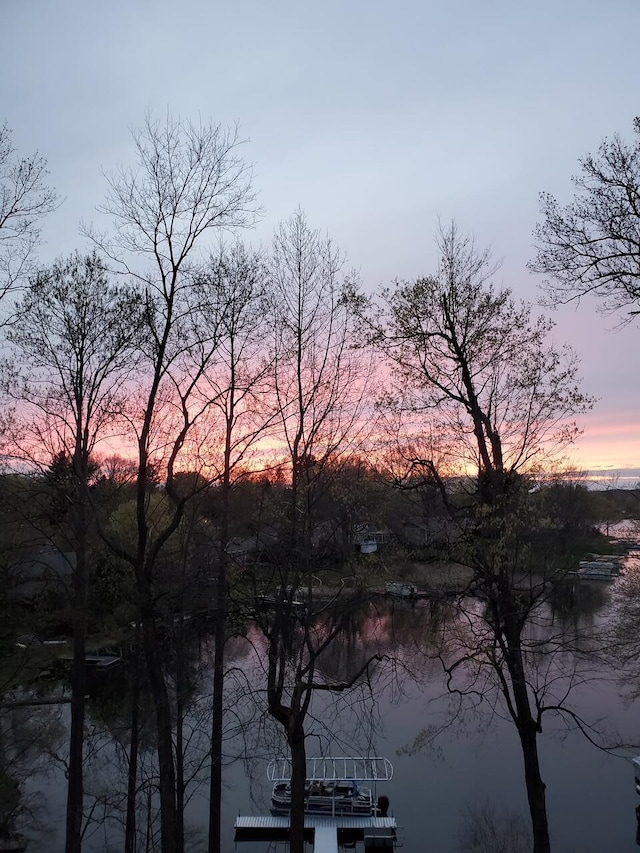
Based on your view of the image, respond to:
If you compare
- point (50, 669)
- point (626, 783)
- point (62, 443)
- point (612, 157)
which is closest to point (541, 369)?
point (612, 157)

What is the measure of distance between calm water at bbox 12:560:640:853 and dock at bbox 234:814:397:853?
0.30 meters

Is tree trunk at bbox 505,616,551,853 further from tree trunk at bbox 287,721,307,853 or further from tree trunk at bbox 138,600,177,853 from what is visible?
tree trunk at bbox 138,600,177,853

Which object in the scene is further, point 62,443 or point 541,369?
point 62,443

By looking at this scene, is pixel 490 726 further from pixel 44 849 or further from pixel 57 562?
pixel 57 562

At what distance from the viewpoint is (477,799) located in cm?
1480

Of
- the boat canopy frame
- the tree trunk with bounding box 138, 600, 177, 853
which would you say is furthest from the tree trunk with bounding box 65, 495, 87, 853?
the boat canopy frame

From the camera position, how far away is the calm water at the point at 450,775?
13.7 metres

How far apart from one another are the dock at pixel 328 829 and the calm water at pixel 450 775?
303 millimetres

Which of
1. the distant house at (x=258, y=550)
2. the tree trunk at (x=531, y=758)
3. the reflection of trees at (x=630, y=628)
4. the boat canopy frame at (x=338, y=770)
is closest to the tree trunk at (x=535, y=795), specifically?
the tree trunk at (x=531, y=758)

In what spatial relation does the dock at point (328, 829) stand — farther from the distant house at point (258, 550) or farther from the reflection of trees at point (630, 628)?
the reflection of trees at point (630, 628)

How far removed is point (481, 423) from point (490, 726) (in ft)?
44.2

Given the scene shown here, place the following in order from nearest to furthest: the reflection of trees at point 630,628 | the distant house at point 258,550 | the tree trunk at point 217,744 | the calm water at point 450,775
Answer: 1. the distant house at point 258,550
2. the tree trunk at point 217,744
3. the calm water at point 450,775
4. the reflection of trees at point 630,628

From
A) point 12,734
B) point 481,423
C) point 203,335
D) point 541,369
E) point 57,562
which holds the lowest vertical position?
point 12,734

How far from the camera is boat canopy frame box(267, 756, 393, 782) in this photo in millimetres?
15177
